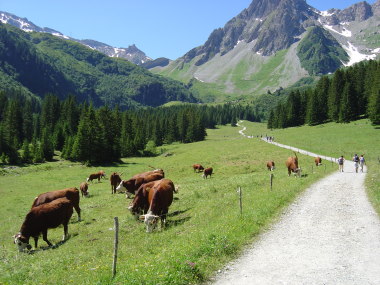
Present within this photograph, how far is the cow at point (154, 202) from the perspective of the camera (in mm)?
16569

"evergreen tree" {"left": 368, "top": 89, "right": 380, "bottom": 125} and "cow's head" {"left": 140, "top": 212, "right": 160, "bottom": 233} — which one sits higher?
"evergreen tree" {"left": 368, "top": 89, "right": 380, "bottom": 125}

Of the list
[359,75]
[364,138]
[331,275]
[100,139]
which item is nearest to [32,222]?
[331,275]

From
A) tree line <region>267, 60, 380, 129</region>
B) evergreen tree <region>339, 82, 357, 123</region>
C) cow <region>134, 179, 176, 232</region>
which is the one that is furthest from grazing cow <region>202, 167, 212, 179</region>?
evergreen tree <region>339, 82, 357, 123</region>

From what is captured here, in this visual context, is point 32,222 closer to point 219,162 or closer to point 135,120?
point 219,162

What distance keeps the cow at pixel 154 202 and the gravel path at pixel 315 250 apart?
242 inches

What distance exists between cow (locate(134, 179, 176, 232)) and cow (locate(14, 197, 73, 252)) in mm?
4411

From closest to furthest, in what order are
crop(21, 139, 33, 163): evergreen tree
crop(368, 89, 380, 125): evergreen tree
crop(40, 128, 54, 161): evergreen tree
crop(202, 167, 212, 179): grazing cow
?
crop(202, 167, 212, 179): grazing cow
crop(368, 89, 380, 125): evergreen tree
crop(21, 139, 33, 163): evergreen tree
crop(40, 128, 54, 161): evergreen tree

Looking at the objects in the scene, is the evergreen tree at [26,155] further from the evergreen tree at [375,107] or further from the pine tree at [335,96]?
the pine tree at [335,96]

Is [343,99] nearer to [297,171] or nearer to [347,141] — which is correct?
[347,141]

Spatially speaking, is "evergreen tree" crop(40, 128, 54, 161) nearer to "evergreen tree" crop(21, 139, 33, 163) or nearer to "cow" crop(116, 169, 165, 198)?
"evergreen tree" crop(21, 139, 33, 163)

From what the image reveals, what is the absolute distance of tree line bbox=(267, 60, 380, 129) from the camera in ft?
280

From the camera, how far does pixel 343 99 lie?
93812 millimetres

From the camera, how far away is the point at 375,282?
29.1 feet

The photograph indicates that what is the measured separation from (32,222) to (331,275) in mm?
16187
